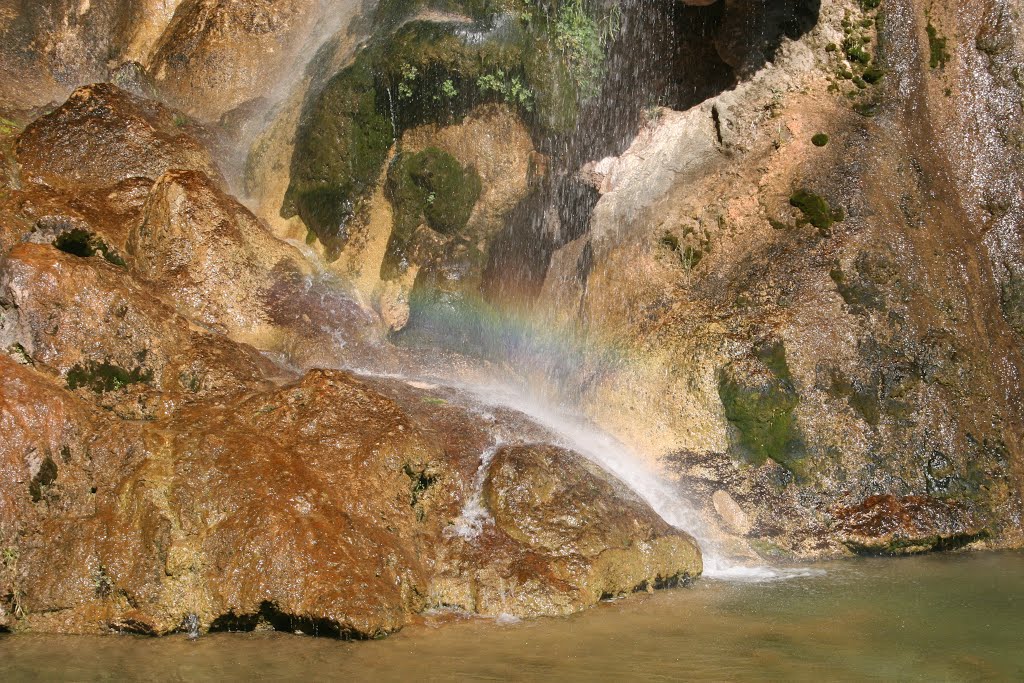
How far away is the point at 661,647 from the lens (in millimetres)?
5367

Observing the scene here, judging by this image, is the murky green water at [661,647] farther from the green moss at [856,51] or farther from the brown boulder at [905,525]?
the green moss at [856,51]

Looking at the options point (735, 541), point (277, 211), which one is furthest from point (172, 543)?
point (277, 211)

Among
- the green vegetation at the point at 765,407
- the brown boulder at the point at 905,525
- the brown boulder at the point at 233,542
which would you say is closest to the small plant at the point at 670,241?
the green vegetation at the point at 765,407

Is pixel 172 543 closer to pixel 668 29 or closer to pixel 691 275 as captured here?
pixel 691 275

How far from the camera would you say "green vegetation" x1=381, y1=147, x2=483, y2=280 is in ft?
37.2

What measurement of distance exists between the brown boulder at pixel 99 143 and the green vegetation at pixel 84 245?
120 cm

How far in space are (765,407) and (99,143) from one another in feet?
23.9

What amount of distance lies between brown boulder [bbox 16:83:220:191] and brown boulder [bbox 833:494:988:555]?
7.67m

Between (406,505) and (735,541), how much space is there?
2.69m

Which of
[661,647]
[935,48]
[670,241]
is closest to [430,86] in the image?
[670,241]

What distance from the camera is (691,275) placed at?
28.0 feet

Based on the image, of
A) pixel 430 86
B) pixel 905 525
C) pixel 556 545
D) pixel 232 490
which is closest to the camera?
pixel 232 490

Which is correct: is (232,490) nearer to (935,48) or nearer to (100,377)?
(100,377)

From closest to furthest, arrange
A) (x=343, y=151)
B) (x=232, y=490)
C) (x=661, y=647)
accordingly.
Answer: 1. (x=661, y=647)
2. (x=232, y=490)
3. (x=343, y=151)
